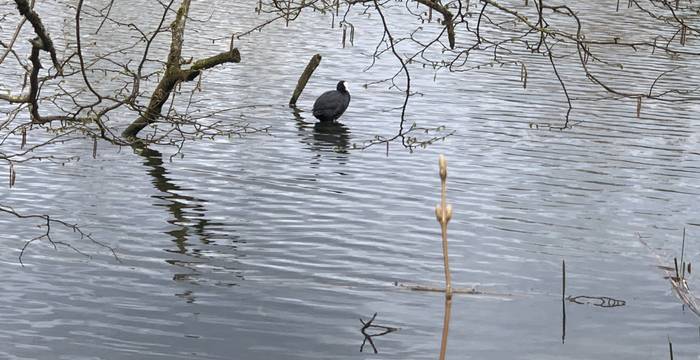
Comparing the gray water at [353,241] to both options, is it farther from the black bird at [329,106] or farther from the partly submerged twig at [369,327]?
the black bird at [329,106]

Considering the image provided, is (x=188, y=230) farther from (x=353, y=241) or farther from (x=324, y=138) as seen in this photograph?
(x=324, y=138)

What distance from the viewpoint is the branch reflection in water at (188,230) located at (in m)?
12.1

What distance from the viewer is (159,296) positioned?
442 inches

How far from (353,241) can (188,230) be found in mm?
1965

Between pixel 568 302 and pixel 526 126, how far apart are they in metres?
10.7

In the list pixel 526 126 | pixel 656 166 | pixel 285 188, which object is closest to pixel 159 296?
pixel 285 188

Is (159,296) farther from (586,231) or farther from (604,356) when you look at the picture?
(586,231)

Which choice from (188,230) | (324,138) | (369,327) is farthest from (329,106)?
(369,327)

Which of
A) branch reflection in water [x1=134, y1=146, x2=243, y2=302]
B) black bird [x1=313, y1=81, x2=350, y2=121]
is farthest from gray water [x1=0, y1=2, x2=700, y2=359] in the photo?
black bird [x1=313, y1=81, x2=350, y2=121]

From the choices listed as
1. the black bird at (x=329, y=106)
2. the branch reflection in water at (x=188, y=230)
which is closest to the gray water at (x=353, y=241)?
the branch reflection in water at (x=188, y=230)

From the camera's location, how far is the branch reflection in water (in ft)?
39.8

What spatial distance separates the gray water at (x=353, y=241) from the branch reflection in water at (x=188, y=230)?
4cm

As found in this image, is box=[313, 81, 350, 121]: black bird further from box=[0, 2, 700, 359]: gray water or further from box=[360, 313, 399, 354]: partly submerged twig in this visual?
box=[360, 313, 399, 354]: partly submerged twig

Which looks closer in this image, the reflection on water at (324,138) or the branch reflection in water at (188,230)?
the branch reflection in water at (188,230)
